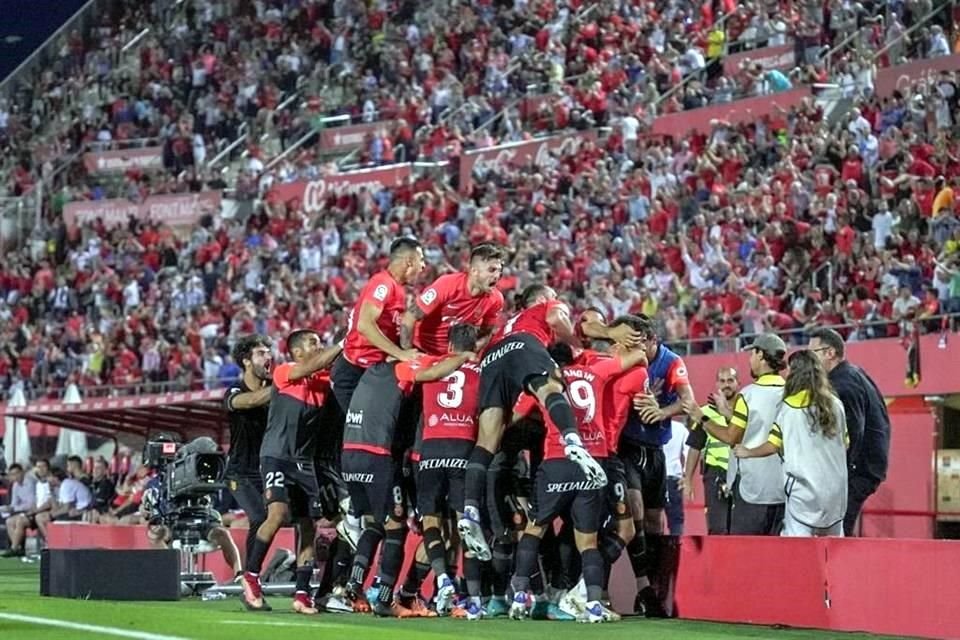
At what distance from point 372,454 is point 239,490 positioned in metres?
2.20

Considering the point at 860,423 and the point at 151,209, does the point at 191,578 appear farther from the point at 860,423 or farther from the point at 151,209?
the point at 151,209

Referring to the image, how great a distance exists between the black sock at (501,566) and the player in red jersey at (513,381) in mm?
407

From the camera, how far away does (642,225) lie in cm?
2550

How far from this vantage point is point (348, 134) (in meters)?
36.2

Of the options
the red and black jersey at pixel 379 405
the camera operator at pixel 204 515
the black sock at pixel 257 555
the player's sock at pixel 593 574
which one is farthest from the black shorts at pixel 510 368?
the camera operator at pixel 204 515

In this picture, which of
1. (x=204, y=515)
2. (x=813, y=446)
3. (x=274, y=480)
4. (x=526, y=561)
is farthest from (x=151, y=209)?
(x=813, y=446)

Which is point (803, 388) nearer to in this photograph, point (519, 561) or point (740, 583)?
point (740, 583)

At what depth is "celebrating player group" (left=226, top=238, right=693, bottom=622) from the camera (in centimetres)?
1180

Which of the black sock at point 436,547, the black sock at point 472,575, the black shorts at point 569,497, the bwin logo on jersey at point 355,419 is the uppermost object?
the bwin logo on jersey at point 355,419

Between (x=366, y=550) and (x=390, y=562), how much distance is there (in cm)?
17

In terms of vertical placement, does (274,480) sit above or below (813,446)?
below

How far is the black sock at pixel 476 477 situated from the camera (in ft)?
38.9

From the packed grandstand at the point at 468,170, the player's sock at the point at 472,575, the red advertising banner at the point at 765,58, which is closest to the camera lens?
the player's sock at the point at 472,575

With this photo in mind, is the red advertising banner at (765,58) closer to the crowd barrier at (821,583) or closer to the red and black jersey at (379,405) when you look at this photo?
the crowd barrier at (821,583)
